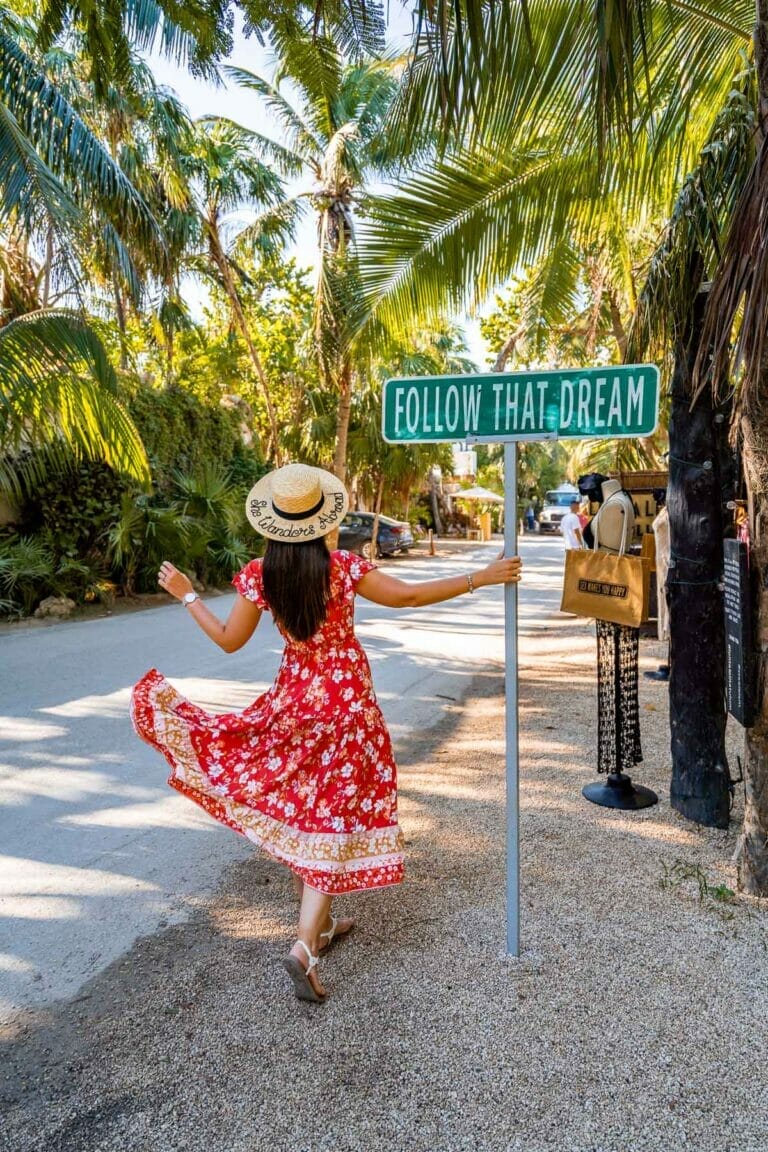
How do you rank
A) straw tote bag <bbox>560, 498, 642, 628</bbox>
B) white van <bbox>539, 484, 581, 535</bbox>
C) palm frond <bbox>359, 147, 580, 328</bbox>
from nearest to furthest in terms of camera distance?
straw tote bag <bbox>560, 498, 642, 628</bbox>
palm frond <bbox>359, 147, 580, 328</bbox>
white van <bbox>539, 484, 581, 535</bbox>

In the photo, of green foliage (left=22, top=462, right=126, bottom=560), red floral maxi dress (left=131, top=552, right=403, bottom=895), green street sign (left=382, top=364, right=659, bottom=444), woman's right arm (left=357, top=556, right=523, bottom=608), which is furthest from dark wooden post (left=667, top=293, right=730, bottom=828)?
green foliage (left=22, top=462, right=126, bottom=560)

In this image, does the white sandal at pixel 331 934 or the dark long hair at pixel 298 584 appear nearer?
the dark long hair at pixel 298 584

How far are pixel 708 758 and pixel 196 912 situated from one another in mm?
2620

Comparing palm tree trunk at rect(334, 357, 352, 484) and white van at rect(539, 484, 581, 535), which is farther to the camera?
white van at rect(539, 484, 581, 535)

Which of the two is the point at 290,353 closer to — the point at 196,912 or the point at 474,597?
the point at 474,597

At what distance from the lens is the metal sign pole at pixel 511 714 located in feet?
9.59

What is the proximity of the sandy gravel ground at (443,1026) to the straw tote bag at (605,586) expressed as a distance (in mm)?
1148

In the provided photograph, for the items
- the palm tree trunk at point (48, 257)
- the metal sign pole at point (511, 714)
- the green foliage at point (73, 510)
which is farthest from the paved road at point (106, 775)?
the palm tree trunk at point (48, 257)

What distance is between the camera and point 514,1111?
7.45ft

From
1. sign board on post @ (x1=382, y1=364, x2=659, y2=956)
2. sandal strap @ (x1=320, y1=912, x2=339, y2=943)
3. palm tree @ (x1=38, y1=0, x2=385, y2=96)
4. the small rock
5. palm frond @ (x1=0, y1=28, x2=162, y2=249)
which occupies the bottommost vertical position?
sandal strap @ (x1=320, y1=912, x2=339, y2=943)

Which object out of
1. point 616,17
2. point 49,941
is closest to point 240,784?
point 49,941

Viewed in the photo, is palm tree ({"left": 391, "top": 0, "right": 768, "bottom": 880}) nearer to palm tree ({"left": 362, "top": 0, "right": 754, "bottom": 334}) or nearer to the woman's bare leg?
palm tree ({"left": 362, "top": 0, "right": 754, "bottom": 334})

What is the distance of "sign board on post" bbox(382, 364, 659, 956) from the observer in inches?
110

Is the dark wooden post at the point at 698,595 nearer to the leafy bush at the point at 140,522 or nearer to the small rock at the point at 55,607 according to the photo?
the leafy bush at the point at 140,522
